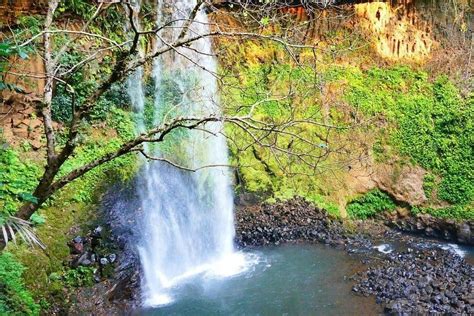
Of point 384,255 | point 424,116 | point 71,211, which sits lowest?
point 384,255

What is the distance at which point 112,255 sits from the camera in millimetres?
7809

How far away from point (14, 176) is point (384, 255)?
7.66 metres

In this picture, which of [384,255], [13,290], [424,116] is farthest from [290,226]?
[13,290]

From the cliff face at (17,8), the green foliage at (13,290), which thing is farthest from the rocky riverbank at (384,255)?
the cliff face at (17,8)

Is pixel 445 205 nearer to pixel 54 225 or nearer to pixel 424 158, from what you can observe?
pixel 424 158

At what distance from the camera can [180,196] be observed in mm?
9594

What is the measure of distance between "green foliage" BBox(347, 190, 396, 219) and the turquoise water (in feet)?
5.67

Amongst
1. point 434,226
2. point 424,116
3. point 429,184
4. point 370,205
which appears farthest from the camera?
point 424,116

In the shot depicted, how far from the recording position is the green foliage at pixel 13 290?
6.08 meters

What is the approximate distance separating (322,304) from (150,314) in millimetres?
2957

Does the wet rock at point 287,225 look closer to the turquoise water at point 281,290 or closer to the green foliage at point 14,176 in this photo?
the turquoise water at point 281,290

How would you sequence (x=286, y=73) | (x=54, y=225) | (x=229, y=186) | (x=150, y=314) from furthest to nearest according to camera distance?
(x=286, y=73) → (x=229, y=186) → (x=54, y=225) → (x=150, y=314)

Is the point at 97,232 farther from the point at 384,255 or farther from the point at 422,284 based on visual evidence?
the point at 422,284

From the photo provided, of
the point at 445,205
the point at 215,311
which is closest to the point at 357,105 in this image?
the point at 445,205
